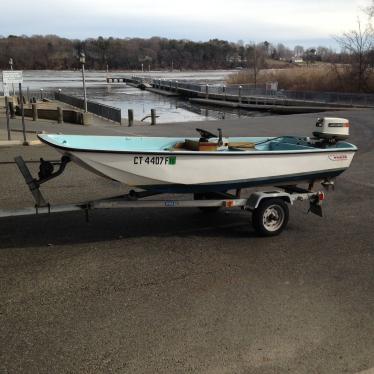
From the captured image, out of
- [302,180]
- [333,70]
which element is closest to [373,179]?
[302,180]

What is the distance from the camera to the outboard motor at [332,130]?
712cm

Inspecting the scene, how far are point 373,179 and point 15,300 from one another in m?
8.25

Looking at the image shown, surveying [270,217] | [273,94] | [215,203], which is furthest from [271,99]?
[215,203]

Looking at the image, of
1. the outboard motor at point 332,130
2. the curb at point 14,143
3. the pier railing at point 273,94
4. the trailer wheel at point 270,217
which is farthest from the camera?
the pier railing at point 273,94

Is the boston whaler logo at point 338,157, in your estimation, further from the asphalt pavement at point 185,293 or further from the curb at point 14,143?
the curb at point 14,143

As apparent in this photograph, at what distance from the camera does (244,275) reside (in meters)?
5.32

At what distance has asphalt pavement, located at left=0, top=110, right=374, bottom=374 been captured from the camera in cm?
377

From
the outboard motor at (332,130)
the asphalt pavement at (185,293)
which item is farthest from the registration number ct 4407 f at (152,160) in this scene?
the outboard motor at (332,130)

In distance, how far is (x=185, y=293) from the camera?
4.86 metres

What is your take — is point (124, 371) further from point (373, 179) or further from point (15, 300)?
point (373, 179)

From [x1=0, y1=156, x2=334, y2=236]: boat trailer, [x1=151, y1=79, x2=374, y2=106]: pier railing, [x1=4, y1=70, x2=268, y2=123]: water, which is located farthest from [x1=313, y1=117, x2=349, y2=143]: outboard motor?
[x1=151, y1=79, x2=374, y2=106]: pier railing

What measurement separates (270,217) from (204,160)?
1299 millimetres

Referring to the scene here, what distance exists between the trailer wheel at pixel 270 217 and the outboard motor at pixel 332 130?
129cm

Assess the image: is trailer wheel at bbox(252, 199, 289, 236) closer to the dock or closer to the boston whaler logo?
the boston whaler logo
